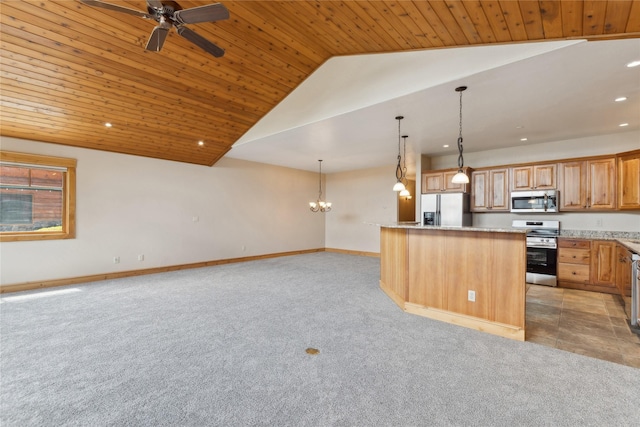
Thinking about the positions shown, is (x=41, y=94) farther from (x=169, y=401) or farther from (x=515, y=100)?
(x=515, y=100)

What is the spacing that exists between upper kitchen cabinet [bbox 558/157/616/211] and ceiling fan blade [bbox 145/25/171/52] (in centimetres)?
649

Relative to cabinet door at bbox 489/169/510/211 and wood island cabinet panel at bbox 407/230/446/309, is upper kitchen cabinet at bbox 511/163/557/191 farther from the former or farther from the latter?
wood island cabinet panel at bbox 407/230/446/309

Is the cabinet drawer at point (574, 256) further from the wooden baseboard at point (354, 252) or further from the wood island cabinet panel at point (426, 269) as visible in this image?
the wooden baseboard at point (354, 252)

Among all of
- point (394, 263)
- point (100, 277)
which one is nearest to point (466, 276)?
point (394, 263)

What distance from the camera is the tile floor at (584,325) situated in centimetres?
271

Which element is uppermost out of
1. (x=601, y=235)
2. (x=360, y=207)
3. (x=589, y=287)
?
(x=360, y=207)

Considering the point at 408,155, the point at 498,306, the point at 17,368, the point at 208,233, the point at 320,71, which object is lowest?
the point at 17,368

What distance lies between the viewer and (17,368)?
237cm

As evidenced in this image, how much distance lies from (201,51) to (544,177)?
626 cm

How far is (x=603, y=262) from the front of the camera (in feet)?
15.2

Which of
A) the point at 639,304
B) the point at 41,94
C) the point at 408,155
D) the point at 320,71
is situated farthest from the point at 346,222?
the point at 41,94

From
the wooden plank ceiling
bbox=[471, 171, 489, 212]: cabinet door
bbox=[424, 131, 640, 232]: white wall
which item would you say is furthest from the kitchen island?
bbox=[424, 131, 640, 232]: white wall

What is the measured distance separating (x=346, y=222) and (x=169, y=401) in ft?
26.4

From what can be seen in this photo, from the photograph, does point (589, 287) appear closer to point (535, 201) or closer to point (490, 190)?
point (535, 201)
